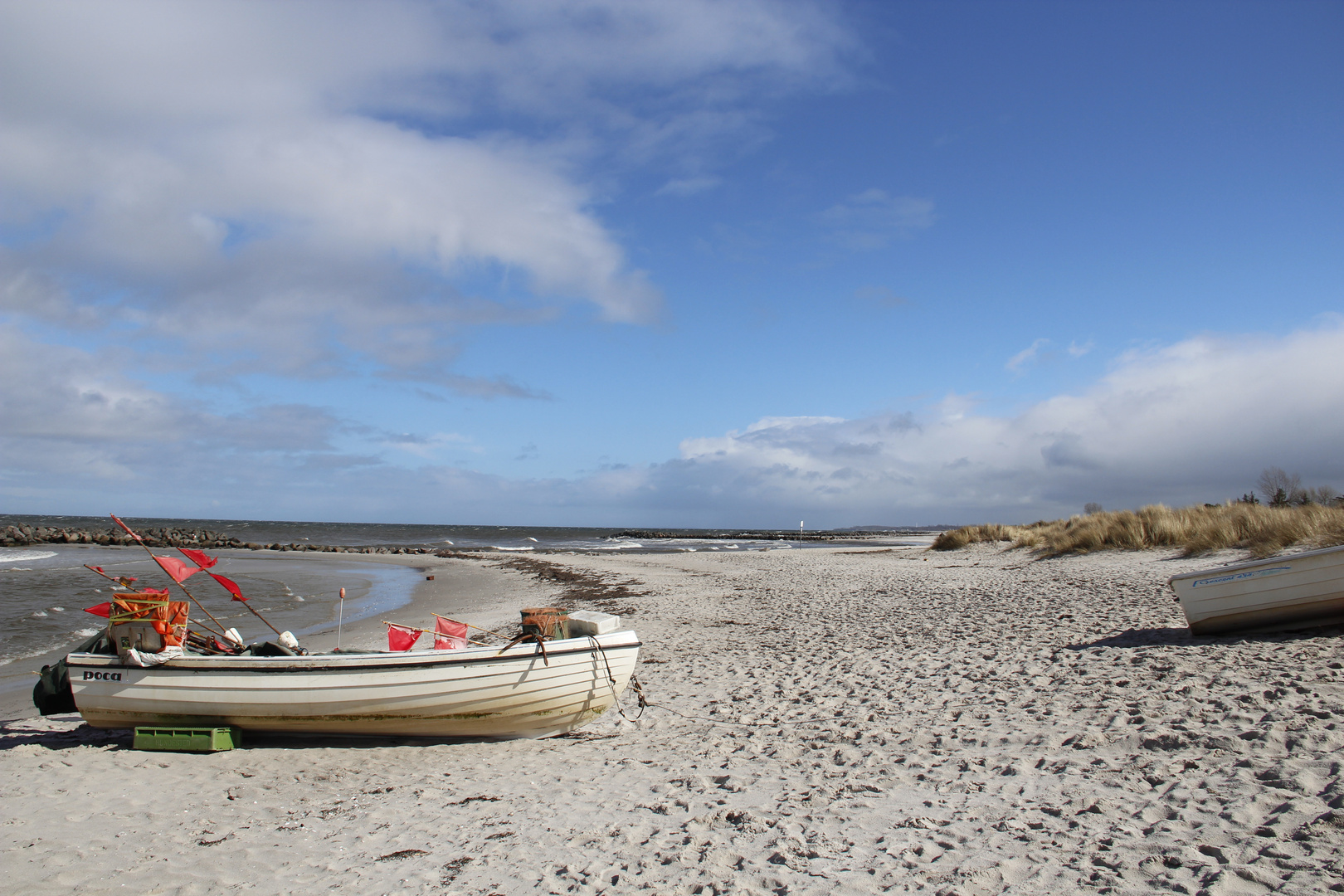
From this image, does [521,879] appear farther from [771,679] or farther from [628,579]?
[628,579]

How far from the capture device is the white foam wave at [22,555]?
114 feet

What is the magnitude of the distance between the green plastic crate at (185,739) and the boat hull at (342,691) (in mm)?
89

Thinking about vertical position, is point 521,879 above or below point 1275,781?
below

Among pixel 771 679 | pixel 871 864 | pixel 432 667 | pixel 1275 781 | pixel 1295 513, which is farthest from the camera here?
pixel 1295 513

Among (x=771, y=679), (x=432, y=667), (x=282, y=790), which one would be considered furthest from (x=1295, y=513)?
(x=282, y=790)

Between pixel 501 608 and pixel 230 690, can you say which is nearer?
pixel 230 690

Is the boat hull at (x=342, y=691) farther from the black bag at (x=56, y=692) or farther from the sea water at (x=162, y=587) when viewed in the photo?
the sea water at (x=162, y=587)

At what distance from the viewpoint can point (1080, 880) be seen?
3998mm

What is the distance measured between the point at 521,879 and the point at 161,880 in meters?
2.52

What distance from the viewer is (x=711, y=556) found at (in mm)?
40438

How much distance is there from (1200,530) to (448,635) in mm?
20067

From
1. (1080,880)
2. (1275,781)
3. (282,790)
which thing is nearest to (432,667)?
(282,790)

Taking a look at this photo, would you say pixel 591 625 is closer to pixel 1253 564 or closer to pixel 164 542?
pixel 1253 564

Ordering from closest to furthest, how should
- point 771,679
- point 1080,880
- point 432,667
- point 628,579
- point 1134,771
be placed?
point 1080,880
point 1134,771
point 432,667
point 771,679
point 628,579
